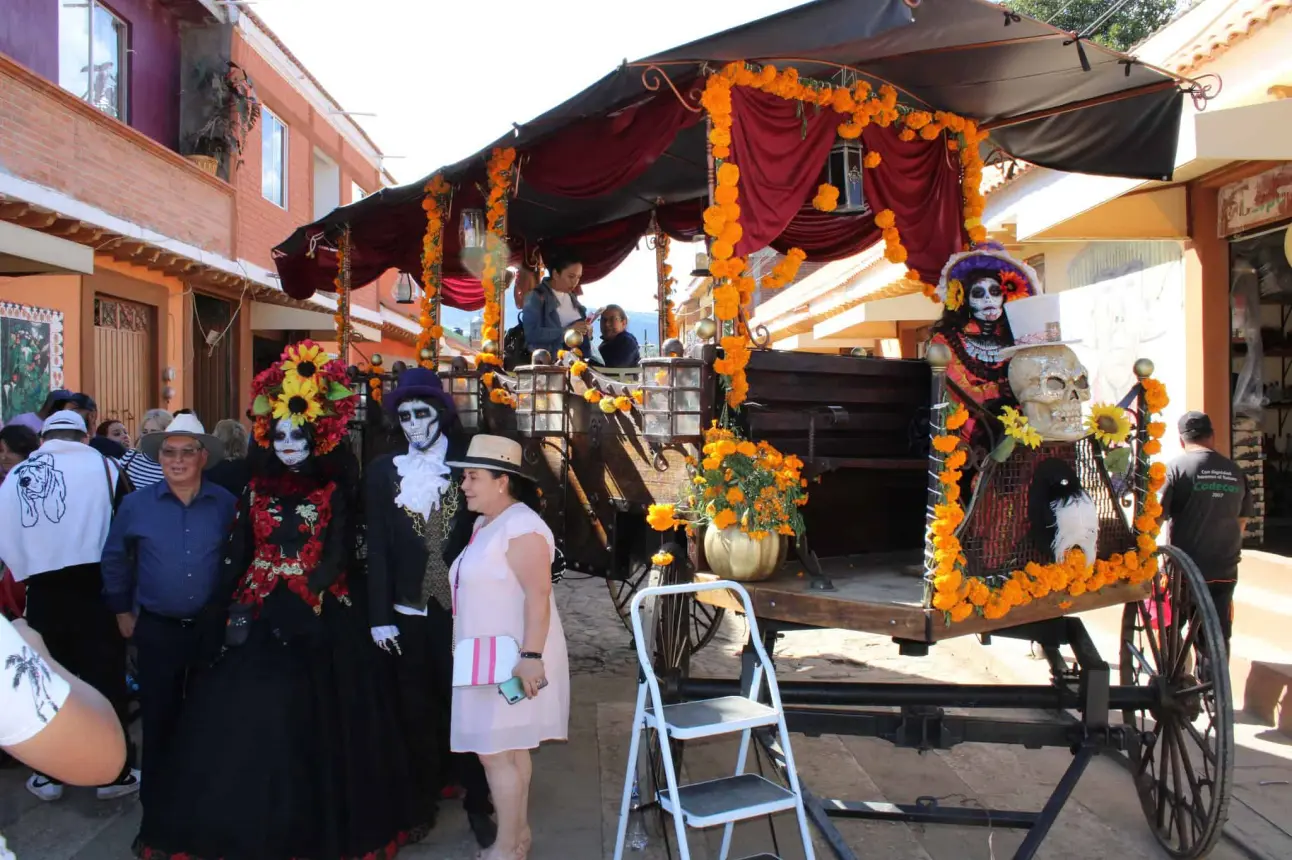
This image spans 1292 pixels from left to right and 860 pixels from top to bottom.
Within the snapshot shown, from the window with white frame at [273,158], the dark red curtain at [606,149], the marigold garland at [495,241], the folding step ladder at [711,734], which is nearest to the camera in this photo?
the folding step ladder at [711,734]

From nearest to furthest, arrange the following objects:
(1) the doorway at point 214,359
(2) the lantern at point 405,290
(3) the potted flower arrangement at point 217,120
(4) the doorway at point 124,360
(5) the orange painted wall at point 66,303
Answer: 1. (2) the lantern at point 405,290
2. (5) the orange painted wall at point 66,303
3. (4) the doorway at point 124,360
4. (3) the potted flower arrangement at point 217,120
5. (1) the doorway at point 214,359

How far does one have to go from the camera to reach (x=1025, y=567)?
364 cm

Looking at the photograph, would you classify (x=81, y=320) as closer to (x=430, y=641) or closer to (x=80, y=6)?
(x=80, y=6)

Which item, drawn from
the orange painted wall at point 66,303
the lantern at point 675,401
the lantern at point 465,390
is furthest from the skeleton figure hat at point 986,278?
the orange painted wall at point 66,303

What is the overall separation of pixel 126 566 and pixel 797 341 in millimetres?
14056

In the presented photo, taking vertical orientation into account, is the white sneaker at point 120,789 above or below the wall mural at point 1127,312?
below

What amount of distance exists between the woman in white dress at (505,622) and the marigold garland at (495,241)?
2460 millimetres

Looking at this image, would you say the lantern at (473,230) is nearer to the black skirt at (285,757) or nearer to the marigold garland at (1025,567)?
the black skirt at (285,757)

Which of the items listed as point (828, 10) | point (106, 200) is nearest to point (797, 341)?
point (106, 200)

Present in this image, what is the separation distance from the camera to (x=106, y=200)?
10.3 m

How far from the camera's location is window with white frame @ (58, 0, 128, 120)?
10273 millimetres

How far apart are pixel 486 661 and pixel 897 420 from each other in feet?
8.61

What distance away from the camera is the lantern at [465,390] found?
19.3 feet

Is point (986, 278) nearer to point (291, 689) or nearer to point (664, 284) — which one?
point (291, 689)
